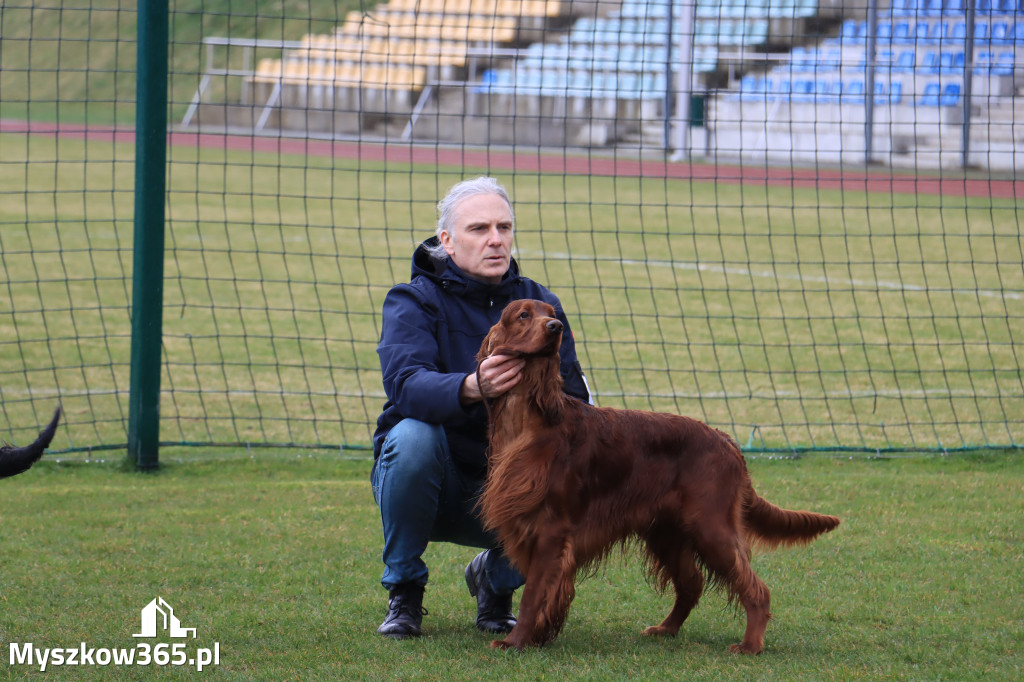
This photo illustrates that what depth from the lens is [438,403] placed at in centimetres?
314

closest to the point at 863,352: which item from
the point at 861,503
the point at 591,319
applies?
the point at 591,319

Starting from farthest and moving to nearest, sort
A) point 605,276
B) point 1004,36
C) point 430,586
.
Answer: point 605,276, point 1004,36, point 430,586

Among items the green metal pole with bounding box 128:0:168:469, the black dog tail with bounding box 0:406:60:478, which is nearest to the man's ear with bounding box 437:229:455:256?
the black dog tail with bounding box 0:406:60:478

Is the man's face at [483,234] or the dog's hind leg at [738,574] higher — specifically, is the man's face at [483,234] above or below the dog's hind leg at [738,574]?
→ above

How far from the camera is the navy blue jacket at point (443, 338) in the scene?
3.27m

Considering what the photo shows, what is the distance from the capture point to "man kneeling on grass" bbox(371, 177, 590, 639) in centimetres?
326

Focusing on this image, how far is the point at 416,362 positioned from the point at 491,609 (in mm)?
838

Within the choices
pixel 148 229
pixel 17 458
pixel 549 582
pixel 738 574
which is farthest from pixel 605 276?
pixel 17 458

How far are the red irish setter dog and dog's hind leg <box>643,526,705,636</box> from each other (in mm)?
55

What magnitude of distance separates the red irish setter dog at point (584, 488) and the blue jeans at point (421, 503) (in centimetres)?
17

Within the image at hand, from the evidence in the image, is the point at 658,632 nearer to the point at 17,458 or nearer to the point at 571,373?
the point at 571,373

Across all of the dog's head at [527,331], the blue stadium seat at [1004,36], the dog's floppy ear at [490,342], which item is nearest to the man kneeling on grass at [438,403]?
the dog's floppy ear at [490,342]

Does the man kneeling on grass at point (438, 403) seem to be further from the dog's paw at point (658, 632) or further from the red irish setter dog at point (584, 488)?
the dog's paw at point (658, 632)

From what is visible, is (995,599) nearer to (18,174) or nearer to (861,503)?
(861,503)
